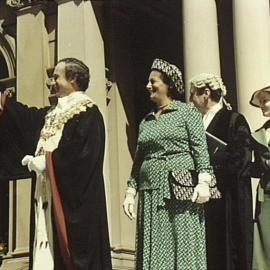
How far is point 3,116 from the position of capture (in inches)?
272

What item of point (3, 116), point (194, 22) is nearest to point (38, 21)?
point (194, 22)

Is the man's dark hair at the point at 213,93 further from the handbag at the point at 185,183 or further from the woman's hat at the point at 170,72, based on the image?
the handbag at the point at 185,183

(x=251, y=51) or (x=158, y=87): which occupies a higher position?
(x=251, y=51)

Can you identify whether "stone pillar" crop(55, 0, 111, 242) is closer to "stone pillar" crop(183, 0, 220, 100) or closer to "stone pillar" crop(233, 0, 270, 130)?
"stone pillar" crop(183, 0, 220, 100)

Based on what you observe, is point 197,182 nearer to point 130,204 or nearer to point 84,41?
point 130,204

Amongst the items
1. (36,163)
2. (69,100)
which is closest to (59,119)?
(69,100)

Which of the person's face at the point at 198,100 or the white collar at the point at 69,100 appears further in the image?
the person's face at the point at 198,100

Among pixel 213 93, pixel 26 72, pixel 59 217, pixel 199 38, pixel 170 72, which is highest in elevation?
pixel 26 72

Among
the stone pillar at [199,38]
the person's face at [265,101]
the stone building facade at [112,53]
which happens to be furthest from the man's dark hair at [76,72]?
the stone building facade at [112,53]

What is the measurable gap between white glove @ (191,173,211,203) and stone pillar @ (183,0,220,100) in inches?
263

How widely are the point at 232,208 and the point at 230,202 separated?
0.05 metres

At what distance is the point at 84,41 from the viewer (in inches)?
603

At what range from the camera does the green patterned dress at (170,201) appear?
6457mm

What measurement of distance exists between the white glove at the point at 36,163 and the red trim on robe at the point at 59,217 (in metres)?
0.04
